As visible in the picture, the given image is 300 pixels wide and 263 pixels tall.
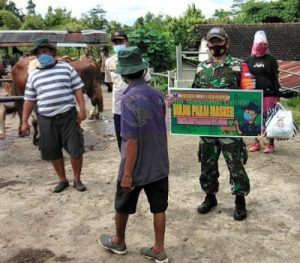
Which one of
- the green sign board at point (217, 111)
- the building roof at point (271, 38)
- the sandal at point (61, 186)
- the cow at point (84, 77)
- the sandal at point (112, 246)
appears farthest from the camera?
the building roof at point (271, 38)

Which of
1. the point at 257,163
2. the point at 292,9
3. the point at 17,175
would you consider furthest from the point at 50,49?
the point at 292,9

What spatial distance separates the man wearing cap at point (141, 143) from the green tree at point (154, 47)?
40.9 ft

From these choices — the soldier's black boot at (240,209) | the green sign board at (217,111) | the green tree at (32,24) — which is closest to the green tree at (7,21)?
the green tree at (32,24)

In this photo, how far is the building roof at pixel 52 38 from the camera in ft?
46.9

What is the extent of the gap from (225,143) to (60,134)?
6.04 feet

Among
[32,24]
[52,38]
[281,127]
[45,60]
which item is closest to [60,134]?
[45,60]

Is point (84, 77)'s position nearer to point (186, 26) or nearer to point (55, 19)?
point (186, 26)

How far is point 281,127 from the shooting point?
212 inches

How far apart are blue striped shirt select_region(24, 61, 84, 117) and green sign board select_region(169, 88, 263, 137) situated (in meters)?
1.24

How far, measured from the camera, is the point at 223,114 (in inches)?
153

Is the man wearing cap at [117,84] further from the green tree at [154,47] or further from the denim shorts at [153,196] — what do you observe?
the green tree at [154,47]

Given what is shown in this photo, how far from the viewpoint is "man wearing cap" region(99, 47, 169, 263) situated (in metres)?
3.01

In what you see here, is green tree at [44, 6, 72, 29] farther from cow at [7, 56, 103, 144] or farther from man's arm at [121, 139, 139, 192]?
man's arm at [121, 139, 139, 192]

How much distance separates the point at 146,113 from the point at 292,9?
33.2 metres
